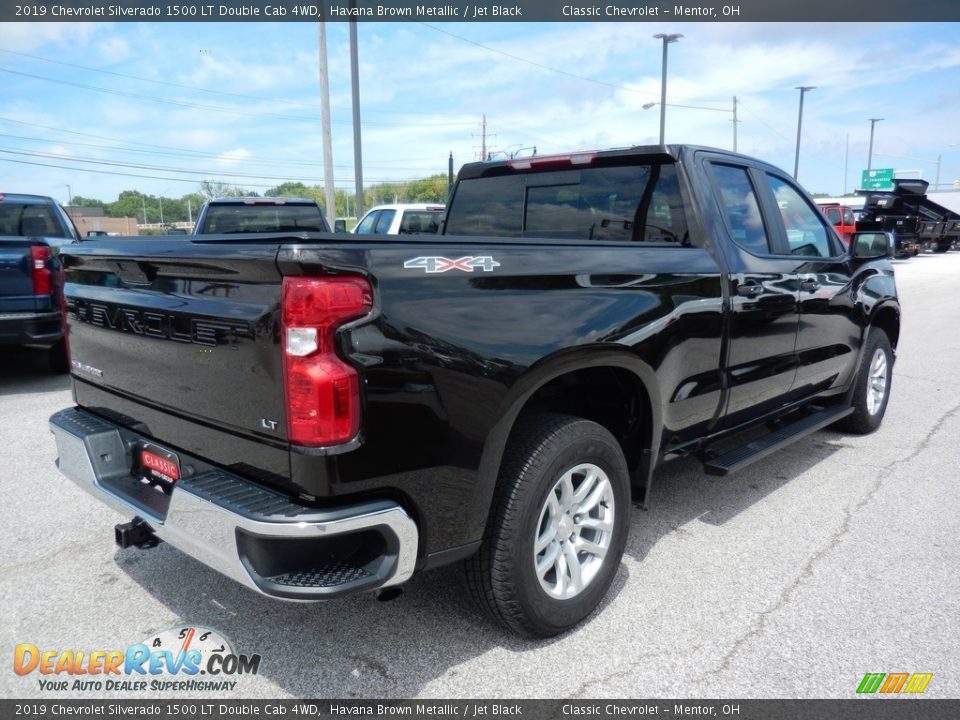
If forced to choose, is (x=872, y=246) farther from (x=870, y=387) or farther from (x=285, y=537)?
(x=285, y=537)

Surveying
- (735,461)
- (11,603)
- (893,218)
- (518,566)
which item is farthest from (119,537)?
(893,218)

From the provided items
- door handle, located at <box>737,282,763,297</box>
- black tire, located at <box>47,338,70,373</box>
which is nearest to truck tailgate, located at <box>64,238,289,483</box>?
door handle, located at <box>737,282,763,297</box>

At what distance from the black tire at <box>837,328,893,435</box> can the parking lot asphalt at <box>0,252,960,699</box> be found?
0.96 metres

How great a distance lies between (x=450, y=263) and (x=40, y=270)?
19.6 feet

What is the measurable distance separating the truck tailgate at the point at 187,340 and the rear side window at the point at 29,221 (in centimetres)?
571

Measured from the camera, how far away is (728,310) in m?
3.54

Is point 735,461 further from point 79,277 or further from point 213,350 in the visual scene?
point 79,277

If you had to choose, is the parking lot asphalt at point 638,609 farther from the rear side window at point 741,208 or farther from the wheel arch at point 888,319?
the rear side window at point 741,208

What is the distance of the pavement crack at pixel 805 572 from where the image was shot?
2678mm

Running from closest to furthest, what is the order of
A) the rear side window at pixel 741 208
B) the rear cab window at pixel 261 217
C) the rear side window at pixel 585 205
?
the rear side window at pixel 585 205, the rear side window at pixel 741 208, the rear cab window at pixel 261 217

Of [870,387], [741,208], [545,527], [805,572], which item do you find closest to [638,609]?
[545,527]

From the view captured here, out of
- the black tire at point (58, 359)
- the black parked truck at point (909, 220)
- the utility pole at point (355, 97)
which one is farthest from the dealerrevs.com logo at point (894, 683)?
the black parked truck at point (909, 220)

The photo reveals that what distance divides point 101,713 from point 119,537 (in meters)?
0.58

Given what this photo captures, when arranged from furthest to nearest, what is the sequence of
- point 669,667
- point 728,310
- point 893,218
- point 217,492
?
point 893,218 < point 728,310 < point 669,667 < point 217,492
